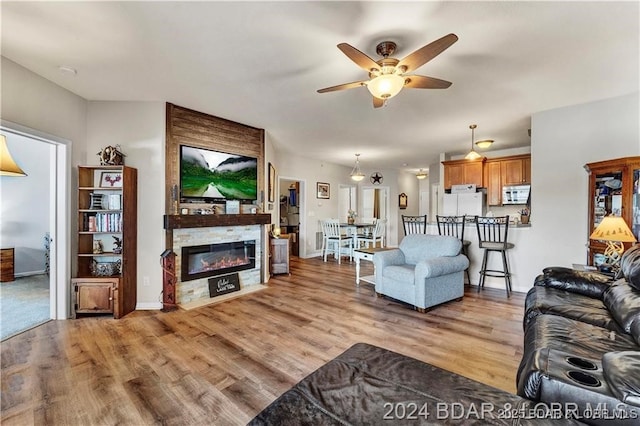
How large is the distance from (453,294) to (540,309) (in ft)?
5.15

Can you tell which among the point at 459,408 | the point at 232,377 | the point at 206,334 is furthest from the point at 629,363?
the point at 206,334

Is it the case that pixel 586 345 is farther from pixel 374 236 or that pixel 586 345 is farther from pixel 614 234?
pixel 374 236

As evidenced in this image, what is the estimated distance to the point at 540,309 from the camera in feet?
7.06

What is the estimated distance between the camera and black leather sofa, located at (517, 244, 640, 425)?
1050 millimetres

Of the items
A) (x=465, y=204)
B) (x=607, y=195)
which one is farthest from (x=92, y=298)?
(x=465, y=204)

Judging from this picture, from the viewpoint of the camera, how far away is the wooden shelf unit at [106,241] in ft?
10.6

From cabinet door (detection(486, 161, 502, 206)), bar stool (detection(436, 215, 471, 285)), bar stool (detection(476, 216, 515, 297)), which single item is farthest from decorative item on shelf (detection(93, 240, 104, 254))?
cabinet door (detection(486, 161, 502, 206))

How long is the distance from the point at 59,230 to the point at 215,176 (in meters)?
1.91

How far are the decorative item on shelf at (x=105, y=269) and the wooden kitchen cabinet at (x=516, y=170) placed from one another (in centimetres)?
702

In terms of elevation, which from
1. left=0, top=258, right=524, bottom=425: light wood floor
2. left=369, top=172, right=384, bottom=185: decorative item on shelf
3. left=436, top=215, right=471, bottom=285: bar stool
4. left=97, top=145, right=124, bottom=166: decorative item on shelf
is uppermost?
left=369, top=172, right=384, bottom=185: decorative item on shelf

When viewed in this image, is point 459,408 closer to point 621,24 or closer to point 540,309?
point 540,309

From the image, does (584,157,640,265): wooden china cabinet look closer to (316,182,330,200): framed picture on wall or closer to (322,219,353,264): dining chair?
(322,219,353,264): dining chair

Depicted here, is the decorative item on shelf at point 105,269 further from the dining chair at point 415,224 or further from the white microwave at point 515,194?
the white microwave at point 515,194

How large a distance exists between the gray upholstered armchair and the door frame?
3.85 m
